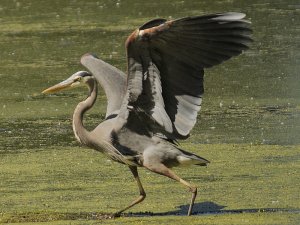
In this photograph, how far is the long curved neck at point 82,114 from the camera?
7037mm

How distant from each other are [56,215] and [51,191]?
649mm

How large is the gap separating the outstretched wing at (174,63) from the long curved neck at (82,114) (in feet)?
1.07

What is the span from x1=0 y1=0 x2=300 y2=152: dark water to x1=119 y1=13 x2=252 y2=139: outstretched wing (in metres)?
1.78

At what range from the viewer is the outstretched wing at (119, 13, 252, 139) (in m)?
6.35

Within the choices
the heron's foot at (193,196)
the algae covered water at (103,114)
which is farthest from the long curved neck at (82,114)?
the heron's foot at (193,196)

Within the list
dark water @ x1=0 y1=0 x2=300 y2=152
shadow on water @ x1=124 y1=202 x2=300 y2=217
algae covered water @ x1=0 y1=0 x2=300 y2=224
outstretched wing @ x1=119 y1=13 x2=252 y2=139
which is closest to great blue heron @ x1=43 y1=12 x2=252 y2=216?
outstretched wing @ x1=119 y1=13 x2=252 y2=139

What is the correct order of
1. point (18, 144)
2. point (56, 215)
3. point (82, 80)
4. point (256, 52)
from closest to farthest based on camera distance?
1. point (56, 215)
2. point (82, 80)
3. point (18, 144)
4. point (256, 52)

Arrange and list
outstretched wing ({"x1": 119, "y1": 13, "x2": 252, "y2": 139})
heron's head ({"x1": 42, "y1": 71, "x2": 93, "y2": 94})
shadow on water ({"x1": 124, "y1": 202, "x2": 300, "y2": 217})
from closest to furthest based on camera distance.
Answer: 1. outstretched wing ({"x1": 119, "y1": 13, "x2": 252, "y2": 139})
2. shadow on water ({"x1": 124, "y1": 202, "x2": 300, "y2": 217})
3. heron's head ({"x1": 42, "y1": 71, "x2": 93, "y2": 94})

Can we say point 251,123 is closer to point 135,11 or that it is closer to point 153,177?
point 153,177

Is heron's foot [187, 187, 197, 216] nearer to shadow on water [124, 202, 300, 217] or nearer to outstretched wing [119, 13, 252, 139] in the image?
shadow on water [124, 202, 300, 217]

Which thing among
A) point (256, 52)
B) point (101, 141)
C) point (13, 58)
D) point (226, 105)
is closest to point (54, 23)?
point (13, 58)

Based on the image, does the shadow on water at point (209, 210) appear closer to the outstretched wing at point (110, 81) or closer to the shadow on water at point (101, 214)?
the shadow on water at point (101, 214)

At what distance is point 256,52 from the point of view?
39.8 ft

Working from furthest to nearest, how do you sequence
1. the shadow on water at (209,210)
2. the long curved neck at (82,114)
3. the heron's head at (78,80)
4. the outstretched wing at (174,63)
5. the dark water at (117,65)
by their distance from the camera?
the dark water at (117,65), the heron's head at (78,80), the long curved neck at (82,114), the shadow on water at (209,210), the outstretched wing at (174,63)
